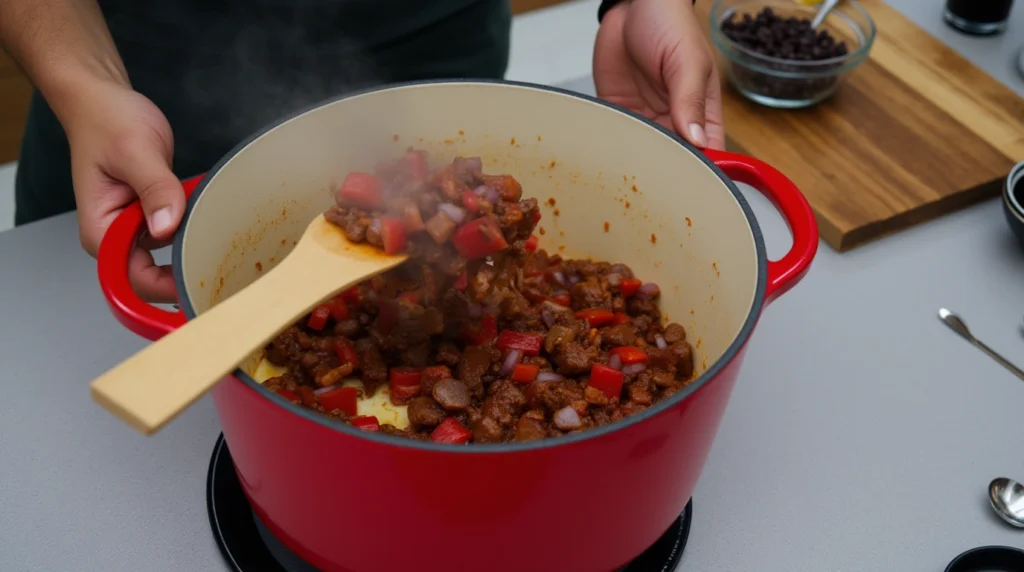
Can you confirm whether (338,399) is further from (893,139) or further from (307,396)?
(893,139)

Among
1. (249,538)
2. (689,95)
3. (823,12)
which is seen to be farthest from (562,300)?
(823,12)

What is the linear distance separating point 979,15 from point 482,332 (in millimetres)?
1961

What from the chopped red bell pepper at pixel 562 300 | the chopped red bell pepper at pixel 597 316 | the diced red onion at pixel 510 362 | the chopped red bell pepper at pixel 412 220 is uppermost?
the chopped red bell pepper at pixel 412 220

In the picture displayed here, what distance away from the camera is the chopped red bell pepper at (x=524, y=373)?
57.7 inches

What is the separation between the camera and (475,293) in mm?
1386

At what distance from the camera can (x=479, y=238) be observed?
1.30 metres

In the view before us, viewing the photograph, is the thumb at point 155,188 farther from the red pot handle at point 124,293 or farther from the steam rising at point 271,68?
the steam rising at point 271,68

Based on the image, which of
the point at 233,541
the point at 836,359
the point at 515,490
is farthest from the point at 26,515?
the point at 836,359

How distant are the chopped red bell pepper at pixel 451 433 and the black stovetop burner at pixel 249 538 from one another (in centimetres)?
27

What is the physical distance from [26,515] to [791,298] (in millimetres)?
1452

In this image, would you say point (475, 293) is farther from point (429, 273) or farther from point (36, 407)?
point (36, 407)

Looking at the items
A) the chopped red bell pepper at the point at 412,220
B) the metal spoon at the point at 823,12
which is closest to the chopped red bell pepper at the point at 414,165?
the chopped red bell pepper at the point at 412,220

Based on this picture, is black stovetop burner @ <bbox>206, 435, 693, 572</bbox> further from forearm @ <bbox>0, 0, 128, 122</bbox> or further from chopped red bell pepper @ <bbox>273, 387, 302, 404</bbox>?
forearm @ <bbox>0, 0, 128, 122</bbox>

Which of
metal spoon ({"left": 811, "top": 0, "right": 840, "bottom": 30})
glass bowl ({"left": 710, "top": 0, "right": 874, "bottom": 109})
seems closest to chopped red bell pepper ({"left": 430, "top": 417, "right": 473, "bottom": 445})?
glass bowl ({"left": 710, "top": 0, "right": 874, "bottom": 109})
